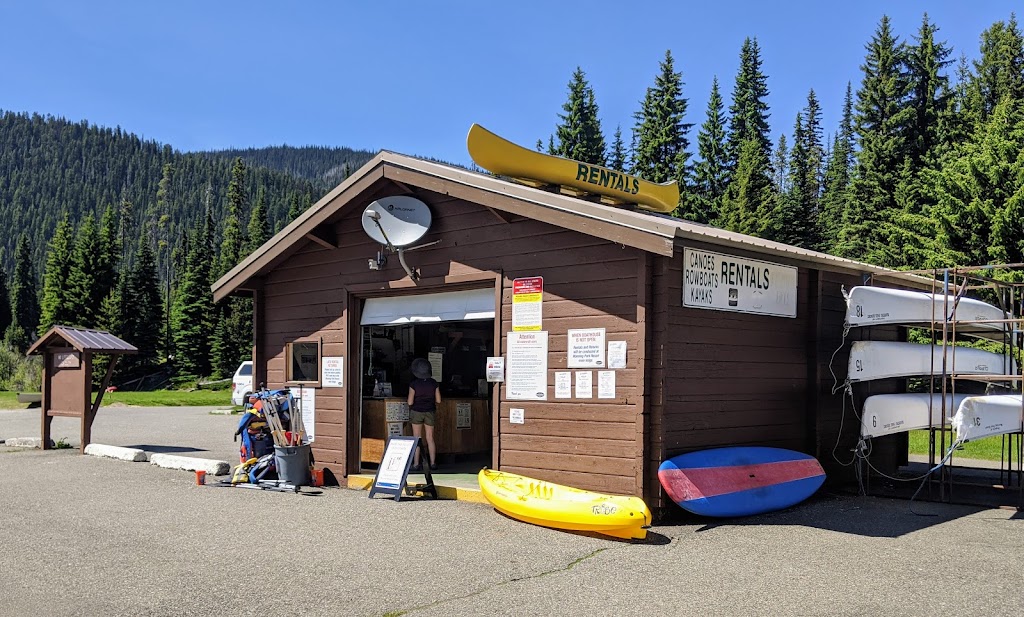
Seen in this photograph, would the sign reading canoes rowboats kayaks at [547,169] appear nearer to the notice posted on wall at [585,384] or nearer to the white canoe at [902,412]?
the notice posted on wall at [585,384]

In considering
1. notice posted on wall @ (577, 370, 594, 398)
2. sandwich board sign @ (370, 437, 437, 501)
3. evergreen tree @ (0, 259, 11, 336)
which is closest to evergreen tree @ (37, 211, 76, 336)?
evergreen tree @ (0, 259, 11, 336)

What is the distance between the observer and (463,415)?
46.3 feet

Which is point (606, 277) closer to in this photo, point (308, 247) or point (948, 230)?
point (308, 247)

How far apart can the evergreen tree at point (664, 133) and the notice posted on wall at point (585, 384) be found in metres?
47.8

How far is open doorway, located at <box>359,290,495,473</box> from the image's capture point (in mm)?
13039

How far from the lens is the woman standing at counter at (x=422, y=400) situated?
12.4 metres

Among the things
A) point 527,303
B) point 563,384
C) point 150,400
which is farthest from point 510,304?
point 150,400

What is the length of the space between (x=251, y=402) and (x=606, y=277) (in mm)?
5507

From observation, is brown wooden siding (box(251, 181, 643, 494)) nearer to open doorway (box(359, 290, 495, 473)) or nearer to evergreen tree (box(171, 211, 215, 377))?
open doorway (box(359, 290, 495, 473))

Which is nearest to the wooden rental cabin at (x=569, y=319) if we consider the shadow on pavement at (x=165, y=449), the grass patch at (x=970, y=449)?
the shadow on pavement at (x=165, y=449)

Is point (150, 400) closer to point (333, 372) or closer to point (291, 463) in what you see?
point (333, 372)

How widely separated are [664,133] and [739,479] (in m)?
50.1

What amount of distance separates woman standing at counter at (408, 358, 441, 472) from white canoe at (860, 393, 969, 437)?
5.49 m

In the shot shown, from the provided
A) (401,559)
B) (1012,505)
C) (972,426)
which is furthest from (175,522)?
(1012,505)
